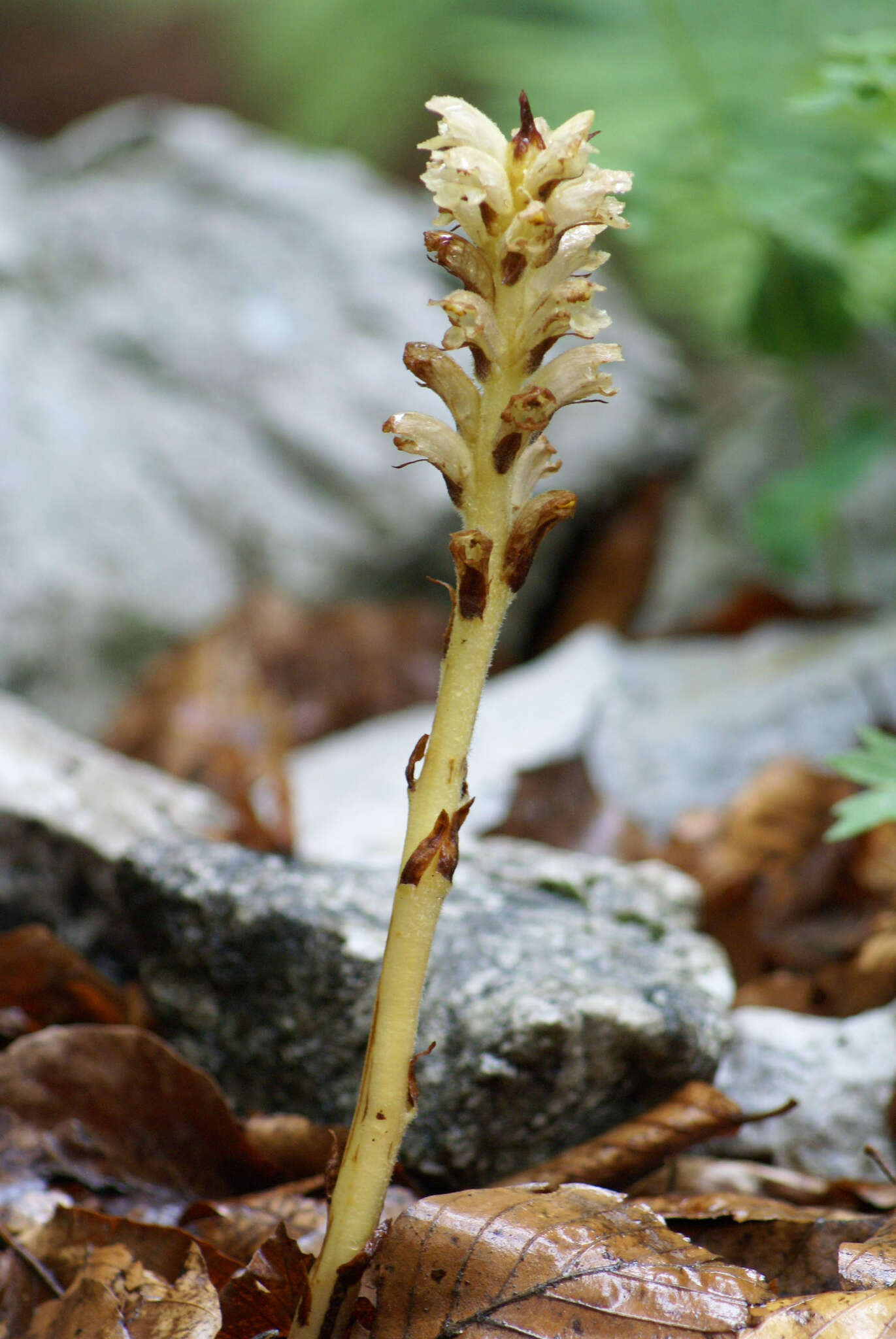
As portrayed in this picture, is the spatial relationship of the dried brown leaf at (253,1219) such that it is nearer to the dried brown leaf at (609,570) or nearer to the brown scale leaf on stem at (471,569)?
the brown scale leaf on stem at (471,569)

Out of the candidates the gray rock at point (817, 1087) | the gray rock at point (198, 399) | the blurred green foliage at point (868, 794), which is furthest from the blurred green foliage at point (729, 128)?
the gray rock at point (817, 1087)

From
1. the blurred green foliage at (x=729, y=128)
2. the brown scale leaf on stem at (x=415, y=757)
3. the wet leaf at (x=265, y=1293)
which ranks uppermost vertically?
the blurred green foliage at (x=729, y=128)

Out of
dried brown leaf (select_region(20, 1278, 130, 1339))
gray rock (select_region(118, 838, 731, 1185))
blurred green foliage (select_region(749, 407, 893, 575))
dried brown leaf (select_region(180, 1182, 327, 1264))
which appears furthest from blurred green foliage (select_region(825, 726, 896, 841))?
blurred green foliage (select_region(749, 407, 893, 575))

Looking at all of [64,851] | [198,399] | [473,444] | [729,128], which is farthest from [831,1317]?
[198,399]

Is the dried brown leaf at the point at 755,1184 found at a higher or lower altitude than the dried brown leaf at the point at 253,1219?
higher

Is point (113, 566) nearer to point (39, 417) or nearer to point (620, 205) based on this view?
point (39, 417)

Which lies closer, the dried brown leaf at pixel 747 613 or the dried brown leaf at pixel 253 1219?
the dried brown leaf at pixel 253 1219

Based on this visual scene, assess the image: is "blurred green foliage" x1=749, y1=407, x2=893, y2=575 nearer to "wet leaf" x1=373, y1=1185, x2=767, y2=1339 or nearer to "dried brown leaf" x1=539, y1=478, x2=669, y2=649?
"dried brown leaf" x1=539, y1=478, x2=669, y2=649
